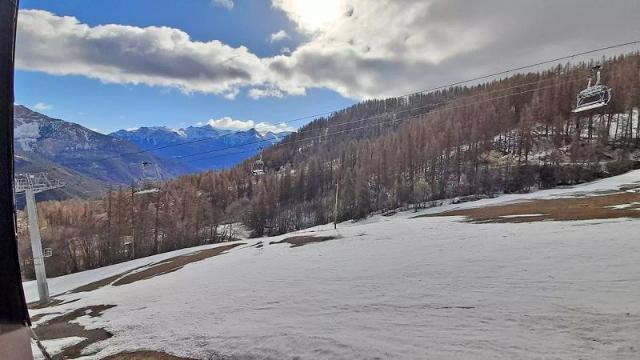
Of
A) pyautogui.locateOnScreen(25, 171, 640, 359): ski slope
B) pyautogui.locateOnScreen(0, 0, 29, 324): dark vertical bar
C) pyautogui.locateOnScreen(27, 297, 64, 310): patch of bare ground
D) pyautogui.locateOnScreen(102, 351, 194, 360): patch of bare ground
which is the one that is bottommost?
pyautogui.locateOnScreen(27, 297, 64, 310): patch of bare ground

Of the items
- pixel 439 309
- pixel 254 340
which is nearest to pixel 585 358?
pixel 439 309

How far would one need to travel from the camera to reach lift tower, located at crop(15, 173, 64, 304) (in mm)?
33938

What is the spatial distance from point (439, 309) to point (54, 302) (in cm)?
3546

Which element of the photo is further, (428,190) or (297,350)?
(428,190)

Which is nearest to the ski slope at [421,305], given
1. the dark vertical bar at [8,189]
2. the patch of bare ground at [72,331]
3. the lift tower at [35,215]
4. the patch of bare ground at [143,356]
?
the patch of bare ground at [143,356]

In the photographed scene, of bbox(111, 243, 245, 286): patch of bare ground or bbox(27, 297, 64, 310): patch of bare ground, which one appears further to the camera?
bbox(111, 243, 245, 286): patch of bare ground

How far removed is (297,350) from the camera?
12.2m

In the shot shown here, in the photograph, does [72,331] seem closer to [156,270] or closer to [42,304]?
[42,304]

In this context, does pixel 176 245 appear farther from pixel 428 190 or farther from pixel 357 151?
pixel 357 151

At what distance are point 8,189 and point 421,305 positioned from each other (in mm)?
12964

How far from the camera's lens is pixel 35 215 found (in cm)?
3428

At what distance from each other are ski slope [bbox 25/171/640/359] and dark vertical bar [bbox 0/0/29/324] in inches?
256

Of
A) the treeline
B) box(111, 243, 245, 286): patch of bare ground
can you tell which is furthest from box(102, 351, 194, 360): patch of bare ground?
the treeline

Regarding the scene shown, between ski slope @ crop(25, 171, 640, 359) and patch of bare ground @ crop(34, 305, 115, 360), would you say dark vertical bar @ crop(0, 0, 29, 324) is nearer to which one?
ski slope @ crop(25, 171, 640, 359)
